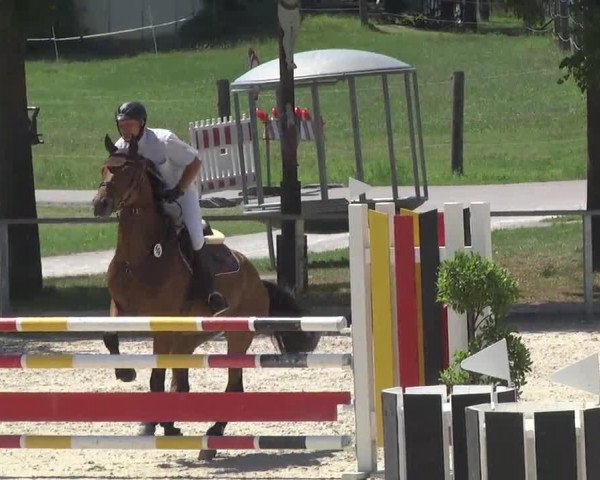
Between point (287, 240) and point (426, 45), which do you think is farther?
point (426, 45)

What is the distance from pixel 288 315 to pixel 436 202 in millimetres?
13202

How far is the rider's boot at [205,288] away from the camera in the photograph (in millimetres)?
9844

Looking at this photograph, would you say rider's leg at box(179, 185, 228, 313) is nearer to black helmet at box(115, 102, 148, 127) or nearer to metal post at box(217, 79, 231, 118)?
black helmet at box(115, 102, 148, 127)

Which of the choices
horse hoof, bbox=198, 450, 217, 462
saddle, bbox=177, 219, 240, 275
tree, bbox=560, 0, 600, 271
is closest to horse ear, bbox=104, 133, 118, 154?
saddle, bbox=177, 219, 240, 275

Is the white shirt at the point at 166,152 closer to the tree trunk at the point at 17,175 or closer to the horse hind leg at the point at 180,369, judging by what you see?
the horse hind leg at the point at 180,369

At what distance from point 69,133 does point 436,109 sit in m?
9.06

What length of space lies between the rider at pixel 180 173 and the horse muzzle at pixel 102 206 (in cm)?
62

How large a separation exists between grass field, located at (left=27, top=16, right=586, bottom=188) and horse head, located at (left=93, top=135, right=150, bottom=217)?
18.0 m

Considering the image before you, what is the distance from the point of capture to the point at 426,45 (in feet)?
160

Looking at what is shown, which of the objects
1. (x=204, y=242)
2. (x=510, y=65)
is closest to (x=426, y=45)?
(x=510, y=65)

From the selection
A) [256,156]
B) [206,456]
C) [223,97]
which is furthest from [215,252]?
[223,97]

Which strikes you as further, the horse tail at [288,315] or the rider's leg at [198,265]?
the horse tail at [288,315]

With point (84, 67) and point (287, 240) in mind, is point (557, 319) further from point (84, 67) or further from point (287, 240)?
point (84, 67)

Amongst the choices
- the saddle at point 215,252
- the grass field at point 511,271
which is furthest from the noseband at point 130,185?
the grass field at point 511,271
